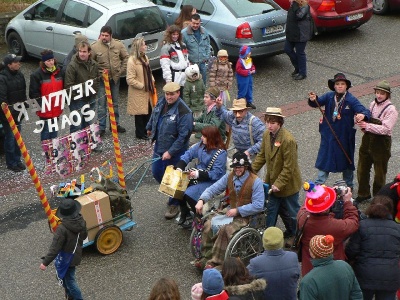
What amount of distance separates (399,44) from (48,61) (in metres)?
8.21

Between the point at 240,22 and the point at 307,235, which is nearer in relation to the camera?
the point at 307,235

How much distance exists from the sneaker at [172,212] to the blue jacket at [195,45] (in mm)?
4017

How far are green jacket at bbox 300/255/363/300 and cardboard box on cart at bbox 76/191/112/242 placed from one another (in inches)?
123

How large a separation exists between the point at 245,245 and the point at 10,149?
4393mm

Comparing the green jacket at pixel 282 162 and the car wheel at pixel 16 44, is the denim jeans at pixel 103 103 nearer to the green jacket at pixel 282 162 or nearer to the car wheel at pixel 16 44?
the green jacket at pixel 282 162

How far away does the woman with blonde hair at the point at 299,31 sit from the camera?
1423 cm

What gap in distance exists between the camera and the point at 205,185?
30.2 ft

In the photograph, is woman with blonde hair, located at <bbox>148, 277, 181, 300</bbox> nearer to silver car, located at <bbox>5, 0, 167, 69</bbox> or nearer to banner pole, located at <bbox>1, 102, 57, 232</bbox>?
banner pole, located at <bbox>1, 102, 57, 232</bbox>

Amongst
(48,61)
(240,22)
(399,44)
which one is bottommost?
(399,44)

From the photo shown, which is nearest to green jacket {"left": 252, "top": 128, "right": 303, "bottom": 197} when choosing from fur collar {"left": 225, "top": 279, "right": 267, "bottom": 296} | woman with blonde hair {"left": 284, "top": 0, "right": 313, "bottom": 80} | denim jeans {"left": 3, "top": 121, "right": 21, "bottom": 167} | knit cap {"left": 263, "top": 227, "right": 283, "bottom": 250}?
knit cap {"left": 263, "top": 227, "right": 283, "bottom": 250}

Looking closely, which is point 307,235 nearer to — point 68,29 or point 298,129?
point 298,129

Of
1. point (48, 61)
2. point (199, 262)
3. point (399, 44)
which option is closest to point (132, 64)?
point (48, 61)

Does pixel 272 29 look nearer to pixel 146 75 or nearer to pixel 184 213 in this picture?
pixel 146 75

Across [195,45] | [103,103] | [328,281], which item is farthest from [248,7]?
[328,281]
